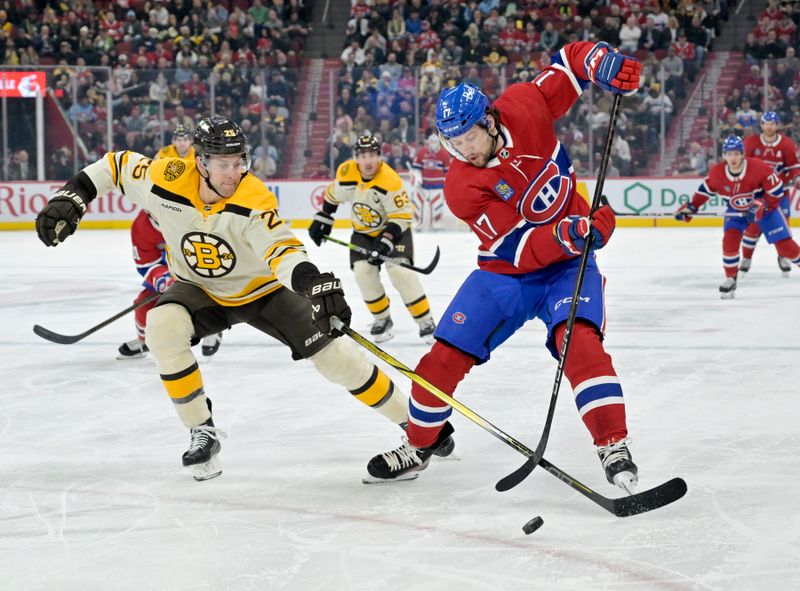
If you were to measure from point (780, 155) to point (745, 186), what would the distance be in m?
1.09

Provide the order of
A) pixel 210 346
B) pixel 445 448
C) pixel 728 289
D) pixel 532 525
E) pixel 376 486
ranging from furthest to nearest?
pixel 728 289, pixel 210 346, pixel 445 448, pixel 376 486, pixel 532 525

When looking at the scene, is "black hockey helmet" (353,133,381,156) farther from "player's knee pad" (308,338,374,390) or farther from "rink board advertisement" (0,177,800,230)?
"rink board advertisement" (0,177,800,230)

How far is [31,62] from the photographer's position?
13984 millimetres

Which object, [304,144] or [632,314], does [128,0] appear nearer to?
[304,144]

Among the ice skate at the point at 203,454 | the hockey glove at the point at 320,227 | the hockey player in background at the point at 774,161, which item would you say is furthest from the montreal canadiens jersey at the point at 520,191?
the hockey player in background at the point at 774,161

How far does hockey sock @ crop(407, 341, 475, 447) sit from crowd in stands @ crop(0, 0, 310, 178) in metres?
10.0

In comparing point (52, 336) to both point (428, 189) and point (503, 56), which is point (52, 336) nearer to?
point (428, 189)

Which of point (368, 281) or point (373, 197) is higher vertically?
point (373, 197)

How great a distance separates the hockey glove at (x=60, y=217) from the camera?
2.96m

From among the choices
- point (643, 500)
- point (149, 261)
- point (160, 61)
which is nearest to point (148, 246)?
point (149, 261)

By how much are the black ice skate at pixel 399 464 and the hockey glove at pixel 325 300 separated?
1.28 ft

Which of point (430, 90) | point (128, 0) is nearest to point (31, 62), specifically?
point (128, 0)

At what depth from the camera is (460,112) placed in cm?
276

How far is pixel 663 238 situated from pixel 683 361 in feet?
21.6
